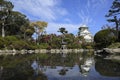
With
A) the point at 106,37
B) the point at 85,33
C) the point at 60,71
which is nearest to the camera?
the point at 60,71

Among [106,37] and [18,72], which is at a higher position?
[106,37]

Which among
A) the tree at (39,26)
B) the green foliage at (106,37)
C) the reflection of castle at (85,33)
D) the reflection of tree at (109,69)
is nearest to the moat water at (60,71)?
the reflection of tree at (109,69)

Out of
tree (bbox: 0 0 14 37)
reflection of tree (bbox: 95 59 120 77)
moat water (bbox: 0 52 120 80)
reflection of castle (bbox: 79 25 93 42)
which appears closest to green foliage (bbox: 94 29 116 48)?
tree (bbox: 0 0 14 37)

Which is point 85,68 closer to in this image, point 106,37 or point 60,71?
point 60,71

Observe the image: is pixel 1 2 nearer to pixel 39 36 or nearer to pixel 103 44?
pixel 39 36

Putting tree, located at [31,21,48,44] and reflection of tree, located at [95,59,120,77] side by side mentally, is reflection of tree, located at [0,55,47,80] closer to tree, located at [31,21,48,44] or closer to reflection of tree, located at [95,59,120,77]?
reflection of tree, located at [95,59,120,77]

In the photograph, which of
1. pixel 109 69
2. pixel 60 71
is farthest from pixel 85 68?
pixel 60 71

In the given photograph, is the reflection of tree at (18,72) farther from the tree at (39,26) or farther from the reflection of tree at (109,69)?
the tree at (39,26)

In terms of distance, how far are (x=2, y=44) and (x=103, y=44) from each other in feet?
65.8

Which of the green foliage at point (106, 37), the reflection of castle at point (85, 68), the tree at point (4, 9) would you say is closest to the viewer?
the reflection of castle at point (85, 68)

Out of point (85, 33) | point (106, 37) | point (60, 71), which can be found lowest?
point (60, 71)

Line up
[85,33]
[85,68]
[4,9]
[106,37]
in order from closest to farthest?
[85,68], [106,37], [4,9], [85,33]

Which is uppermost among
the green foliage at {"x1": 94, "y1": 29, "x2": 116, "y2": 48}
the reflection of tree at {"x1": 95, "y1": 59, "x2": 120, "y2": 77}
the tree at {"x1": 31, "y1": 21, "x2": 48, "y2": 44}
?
the tree at {"x1": 31, "y1": 21, "x2": 48, "y2": 44}

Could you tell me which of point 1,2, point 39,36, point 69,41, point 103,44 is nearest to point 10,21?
point 1,2
